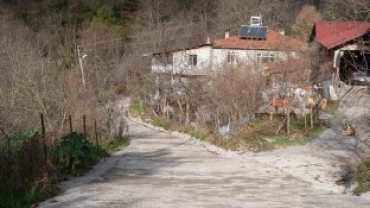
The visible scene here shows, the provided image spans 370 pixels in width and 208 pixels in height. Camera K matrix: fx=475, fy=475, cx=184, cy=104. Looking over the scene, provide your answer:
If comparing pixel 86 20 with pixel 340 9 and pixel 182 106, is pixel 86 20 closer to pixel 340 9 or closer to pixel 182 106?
pixel 182 106

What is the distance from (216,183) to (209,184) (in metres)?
0.36

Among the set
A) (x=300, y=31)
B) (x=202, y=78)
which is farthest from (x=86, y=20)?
(x=202, y=78)

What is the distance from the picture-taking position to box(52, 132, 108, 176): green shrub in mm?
12336

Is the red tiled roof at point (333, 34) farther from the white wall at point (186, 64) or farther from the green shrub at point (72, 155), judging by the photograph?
the green shrub at point (72, 155)

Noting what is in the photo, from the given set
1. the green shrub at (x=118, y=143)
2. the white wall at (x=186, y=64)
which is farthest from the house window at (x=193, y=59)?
the green shrub at (x=118, y=143)

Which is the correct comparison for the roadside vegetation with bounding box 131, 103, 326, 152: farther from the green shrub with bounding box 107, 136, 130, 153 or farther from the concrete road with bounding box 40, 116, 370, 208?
the green shrub with bounding box 107, 136, 130, 153

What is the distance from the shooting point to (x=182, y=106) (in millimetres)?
32812

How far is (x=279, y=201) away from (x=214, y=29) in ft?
165

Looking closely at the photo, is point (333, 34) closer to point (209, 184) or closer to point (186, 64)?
point (186, 64)

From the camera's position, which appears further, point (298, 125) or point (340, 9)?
point (298, 125)

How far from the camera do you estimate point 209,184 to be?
11781 millimetres

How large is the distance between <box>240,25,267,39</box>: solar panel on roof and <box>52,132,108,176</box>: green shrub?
1224 inches

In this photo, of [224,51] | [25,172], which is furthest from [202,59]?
[25,172]

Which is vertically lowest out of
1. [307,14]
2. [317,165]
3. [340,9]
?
[317,165]
